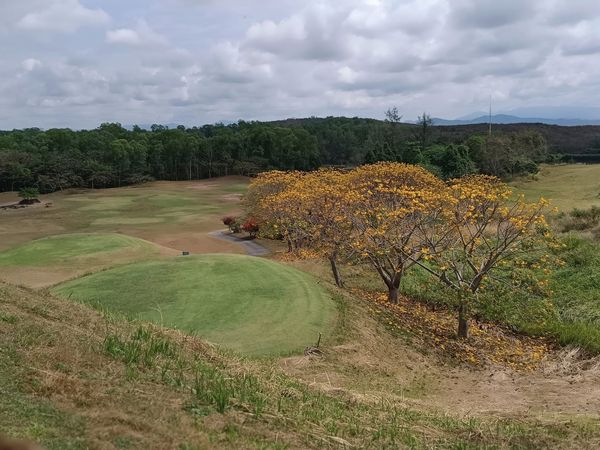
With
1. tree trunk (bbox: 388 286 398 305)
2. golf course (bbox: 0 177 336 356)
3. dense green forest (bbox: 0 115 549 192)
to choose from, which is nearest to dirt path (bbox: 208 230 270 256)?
golf course (bbox: 0 177 336 356)

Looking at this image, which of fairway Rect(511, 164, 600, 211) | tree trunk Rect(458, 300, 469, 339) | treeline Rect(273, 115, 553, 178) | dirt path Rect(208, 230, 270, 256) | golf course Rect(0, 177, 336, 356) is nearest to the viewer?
golf course Rect(0, 177, 336, 356)

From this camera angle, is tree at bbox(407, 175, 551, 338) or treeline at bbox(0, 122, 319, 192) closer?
tree at bbox(407, 175, 551, 338)

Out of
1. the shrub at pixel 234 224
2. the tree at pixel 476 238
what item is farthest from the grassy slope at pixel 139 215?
the tree at pixel 476 238

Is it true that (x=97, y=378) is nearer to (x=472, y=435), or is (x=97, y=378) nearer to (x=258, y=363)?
(x=258, y=363)

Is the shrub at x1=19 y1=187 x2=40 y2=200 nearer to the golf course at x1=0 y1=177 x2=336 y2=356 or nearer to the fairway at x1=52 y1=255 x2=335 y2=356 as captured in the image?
the golf course at x1=0 y1=177 x2=336 y2=356

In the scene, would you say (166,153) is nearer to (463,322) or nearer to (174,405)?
(463,322)

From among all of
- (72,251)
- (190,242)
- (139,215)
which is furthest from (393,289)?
(139,215)

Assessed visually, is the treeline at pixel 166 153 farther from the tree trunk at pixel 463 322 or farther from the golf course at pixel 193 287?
the tree trunk at pixel 463 322
